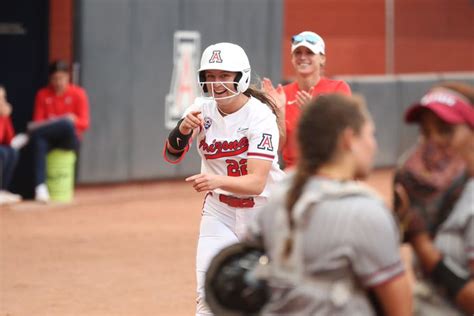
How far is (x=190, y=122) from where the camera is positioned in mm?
5590

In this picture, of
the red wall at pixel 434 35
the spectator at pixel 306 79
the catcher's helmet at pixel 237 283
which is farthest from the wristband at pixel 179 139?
the red wall at pixel 434 35

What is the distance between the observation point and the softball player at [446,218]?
10.7 feet

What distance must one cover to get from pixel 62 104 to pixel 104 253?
3.38 m

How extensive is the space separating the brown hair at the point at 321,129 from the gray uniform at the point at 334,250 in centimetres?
4

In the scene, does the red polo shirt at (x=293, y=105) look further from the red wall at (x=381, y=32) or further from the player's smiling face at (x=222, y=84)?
the red wall at (x=381, y=32)

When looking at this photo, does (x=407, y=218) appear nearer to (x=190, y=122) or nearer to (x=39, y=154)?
(x=190, y=122)

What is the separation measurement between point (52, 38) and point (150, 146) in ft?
6.21

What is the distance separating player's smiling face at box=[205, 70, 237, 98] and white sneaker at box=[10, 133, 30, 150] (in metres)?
7.26

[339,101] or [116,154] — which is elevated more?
[339,101]

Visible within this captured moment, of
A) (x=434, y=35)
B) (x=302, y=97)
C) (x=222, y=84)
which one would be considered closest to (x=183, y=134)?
(x=222, y=84)

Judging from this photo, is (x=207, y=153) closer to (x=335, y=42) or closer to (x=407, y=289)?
(x=407, y=289)

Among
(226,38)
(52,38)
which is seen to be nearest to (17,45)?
(52,38)

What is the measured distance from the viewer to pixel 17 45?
538 inches

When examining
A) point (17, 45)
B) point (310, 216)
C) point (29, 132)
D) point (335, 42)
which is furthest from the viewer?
point (335, 42)
